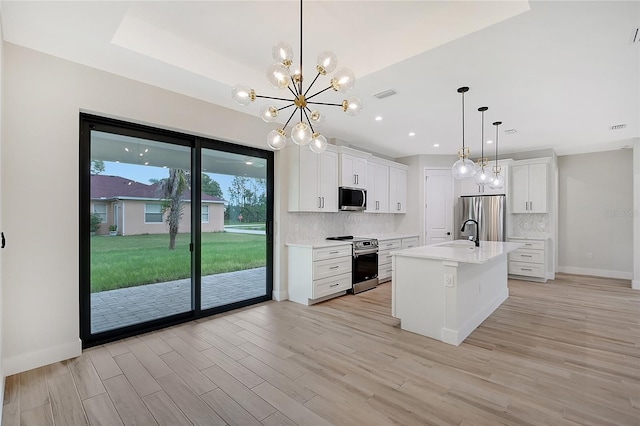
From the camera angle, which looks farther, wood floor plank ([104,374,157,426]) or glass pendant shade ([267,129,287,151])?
glass pendant shade ([267,129,287,151])

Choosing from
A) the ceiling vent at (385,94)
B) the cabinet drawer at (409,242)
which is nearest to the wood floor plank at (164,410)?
the ceiling vent at (385,94)

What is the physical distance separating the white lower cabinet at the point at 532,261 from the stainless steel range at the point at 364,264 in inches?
121

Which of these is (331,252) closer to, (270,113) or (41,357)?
(270,113)

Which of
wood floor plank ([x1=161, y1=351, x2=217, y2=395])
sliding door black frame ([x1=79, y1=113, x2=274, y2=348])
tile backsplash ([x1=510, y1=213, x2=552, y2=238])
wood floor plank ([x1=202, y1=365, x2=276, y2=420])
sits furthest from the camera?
tile backsplash ([x1=510, y1=213, x2=552, y2=238])

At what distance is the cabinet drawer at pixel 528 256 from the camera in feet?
19.6

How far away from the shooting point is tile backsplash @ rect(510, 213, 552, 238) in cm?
638

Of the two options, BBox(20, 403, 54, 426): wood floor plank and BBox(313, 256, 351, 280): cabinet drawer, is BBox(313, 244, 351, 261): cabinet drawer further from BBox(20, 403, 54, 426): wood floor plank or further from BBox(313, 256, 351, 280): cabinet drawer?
BBox(20, 403, 54, 426): wood floor plank

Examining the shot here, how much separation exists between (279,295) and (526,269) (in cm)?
514

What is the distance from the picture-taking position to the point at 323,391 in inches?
89.0

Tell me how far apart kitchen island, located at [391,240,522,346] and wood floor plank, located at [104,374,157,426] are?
8.60 feet

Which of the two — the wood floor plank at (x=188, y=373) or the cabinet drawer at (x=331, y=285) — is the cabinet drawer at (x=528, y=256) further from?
the wood floor plank at (x=188, y=373)

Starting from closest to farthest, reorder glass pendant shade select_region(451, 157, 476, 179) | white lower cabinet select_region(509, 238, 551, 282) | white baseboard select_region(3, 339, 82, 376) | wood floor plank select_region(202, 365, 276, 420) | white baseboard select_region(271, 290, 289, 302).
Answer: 1. wood floor plank select_region(202, 365, 276, 420)
2. white baseboard select_region(3, 339, 82, 376)
3. glass pendant shade select_region(451, 157, 476, 179)
4. white baseboard select_region(271, 290, 289, 302)
5. white lower cabinet select_region(509, 238, 551, 282)

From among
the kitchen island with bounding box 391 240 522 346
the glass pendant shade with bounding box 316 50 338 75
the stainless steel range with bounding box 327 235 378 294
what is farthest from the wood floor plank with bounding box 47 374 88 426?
the stainless steel range with bounding box 327 235 378 294

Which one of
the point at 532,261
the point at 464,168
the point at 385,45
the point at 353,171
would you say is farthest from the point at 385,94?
the point at 532,261
